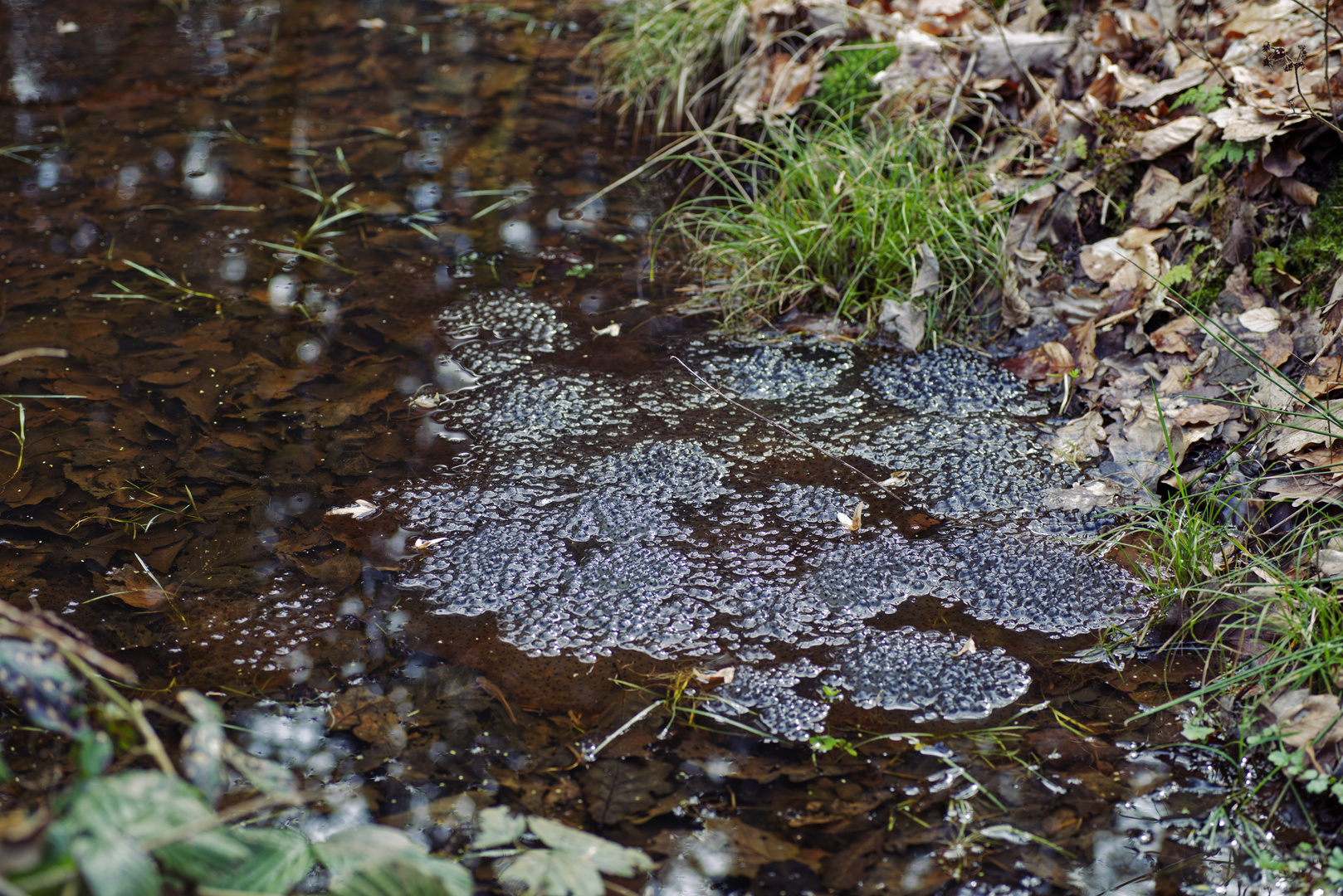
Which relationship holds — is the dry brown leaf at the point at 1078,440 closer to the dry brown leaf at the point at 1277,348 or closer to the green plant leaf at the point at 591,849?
the dry brown leaf at the point at 1277,348

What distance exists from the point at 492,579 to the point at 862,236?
160 cm

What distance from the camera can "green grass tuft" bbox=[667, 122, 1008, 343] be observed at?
285 cm

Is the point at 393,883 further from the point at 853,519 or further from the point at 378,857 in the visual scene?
the point at 853,519

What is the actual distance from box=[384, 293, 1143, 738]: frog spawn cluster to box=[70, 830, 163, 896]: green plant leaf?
97cm

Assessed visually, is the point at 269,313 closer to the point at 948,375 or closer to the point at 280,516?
the point at 280,516

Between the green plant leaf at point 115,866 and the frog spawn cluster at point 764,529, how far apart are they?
3.19 feet

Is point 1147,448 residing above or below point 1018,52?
Result: below

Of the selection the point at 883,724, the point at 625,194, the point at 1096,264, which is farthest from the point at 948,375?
the point at 625,194

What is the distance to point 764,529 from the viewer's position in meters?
2.16

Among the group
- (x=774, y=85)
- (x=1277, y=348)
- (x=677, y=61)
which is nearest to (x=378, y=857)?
(x=1277, y=348)

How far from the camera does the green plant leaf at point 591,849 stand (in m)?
1.27

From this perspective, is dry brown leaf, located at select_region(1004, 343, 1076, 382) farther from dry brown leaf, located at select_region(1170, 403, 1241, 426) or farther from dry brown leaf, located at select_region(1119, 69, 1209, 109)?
dry brown leaf, located at select_region(1119, 69, 1209, 109)

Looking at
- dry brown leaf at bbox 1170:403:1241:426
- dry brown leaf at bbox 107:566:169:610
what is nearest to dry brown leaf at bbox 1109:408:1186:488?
dry brown leaf at bbox 1170:403:1241:426

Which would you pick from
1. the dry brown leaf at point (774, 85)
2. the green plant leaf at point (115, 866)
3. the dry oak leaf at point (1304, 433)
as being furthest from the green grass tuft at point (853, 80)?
the green plant leaf at point (115, 866)
